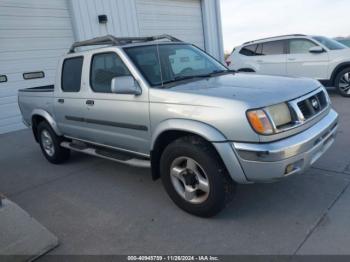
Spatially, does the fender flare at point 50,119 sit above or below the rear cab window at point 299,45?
below

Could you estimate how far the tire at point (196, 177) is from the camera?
3.11 metres

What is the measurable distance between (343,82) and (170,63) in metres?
6.21

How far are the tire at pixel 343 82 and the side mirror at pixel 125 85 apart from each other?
6.76m

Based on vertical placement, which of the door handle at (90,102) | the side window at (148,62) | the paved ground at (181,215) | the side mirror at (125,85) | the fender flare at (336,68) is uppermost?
the side window at (148,62)

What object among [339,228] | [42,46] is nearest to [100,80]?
[339,228]

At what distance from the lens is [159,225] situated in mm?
3404

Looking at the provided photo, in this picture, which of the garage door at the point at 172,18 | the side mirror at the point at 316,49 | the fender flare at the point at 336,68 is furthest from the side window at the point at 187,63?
the garage door at the point at 172,18

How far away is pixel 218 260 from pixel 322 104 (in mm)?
1981

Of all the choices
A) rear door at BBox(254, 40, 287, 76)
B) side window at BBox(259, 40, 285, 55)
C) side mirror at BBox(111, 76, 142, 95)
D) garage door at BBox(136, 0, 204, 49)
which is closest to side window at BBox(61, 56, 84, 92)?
side mirror at BBox(111, 76, 142, 95)

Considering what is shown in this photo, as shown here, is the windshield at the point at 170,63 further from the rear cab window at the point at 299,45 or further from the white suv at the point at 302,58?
the rear cab window at the point at 299,45

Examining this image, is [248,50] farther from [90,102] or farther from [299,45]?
[90,102]

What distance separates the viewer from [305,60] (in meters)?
8.95

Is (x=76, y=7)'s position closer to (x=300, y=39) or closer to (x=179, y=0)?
(x=179, y=0)

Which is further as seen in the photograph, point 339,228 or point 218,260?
point 339,228
